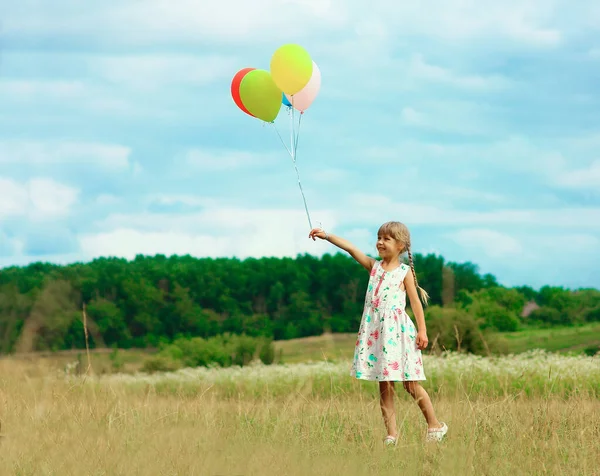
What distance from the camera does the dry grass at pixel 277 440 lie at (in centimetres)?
404

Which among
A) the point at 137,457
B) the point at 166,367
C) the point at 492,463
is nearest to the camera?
the point at 137,457

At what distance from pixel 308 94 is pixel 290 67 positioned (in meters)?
0.50

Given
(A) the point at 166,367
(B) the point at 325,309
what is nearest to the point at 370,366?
(A) the point at 166,367

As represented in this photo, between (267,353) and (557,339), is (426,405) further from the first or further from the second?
(557,339)

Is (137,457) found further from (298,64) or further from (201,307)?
(201,307)

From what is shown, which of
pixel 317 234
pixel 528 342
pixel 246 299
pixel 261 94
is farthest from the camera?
pixel 246 299

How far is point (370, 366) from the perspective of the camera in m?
5.55

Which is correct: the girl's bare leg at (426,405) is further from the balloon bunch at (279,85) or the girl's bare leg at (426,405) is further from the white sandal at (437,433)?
the balloon bunch at (279,85)

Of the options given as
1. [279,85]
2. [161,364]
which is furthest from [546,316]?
[279,85]

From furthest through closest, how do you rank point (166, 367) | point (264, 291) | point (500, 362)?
point (264, 291), point (166, 367), point (500, 362)

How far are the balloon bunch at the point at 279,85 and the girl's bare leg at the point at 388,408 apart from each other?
2719 millimetres

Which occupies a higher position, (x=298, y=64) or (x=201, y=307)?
(x=298, y=64)

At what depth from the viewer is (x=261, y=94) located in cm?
765

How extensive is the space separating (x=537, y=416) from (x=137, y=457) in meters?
3.37
